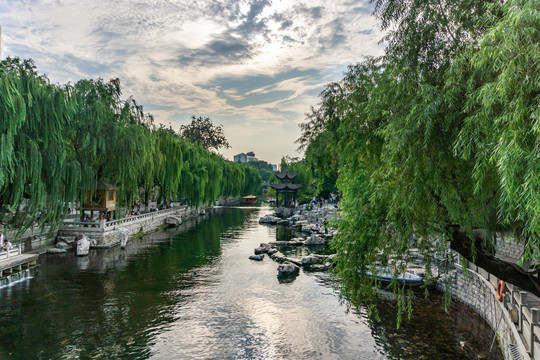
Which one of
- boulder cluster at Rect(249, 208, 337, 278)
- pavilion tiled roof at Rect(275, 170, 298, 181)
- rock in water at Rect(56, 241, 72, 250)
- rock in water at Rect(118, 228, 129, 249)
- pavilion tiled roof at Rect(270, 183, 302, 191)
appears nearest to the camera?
boulder cluster at Rect(249, 208, 337, 278)

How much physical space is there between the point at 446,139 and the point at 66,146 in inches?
788

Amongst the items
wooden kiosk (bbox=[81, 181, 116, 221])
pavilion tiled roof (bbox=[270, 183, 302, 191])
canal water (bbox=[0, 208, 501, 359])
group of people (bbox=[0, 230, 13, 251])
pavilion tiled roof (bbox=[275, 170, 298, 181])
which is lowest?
canal water (bbox=[0, 208, 501, 359])

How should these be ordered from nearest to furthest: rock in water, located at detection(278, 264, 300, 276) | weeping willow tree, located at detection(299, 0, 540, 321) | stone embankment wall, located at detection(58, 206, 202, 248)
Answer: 1. weeping willow tree, located at detection(299, 0, 540, 321)
2. rock in water, located at detection(278, 264, 300, 276)
3. stone embankment wall, located at detection(58, 206, 202, 248)

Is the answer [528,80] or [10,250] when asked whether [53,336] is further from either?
[528,80]

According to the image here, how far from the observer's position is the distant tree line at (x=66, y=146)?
13.1 m

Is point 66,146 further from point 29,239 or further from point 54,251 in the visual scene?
point 54,251

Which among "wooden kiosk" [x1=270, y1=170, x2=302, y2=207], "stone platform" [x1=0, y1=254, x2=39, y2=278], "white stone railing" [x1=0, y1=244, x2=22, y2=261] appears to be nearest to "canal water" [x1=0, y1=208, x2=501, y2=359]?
"stone platform" [x1=0, y1=254, x2=39, y2=278]

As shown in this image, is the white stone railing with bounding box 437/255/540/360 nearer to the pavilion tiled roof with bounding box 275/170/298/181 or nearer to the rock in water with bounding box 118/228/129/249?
the rock in water with bounding box 118/228/129/249

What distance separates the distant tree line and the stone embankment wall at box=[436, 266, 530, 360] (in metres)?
14.6

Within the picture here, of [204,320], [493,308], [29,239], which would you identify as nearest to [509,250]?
[493,308]

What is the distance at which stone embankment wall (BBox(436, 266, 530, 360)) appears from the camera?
8094 millimetres

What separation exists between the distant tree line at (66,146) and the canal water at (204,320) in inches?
147

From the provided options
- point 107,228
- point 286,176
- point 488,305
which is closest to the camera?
point 488,305

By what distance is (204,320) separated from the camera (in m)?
12.2
